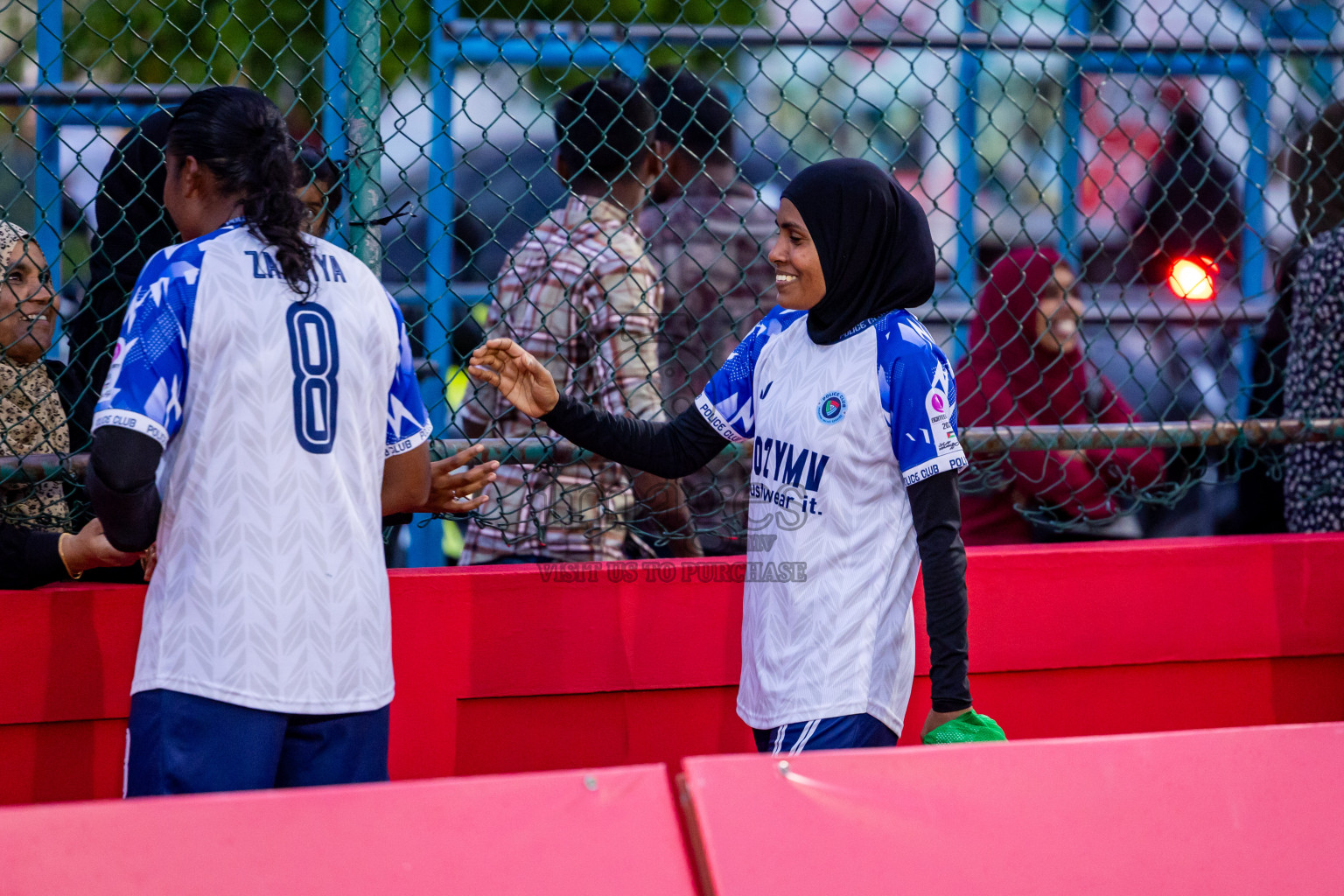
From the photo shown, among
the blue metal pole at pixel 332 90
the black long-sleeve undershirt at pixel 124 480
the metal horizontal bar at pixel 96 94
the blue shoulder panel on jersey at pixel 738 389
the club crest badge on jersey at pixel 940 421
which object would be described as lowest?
the black long-sleeve undershirt at pixel 124 480

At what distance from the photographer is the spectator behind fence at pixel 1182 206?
516cm

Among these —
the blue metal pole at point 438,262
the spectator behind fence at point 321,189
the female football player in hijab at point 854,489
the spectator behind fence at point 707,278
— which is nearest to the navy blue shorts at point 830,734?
the female football player in hijab at point 854,489

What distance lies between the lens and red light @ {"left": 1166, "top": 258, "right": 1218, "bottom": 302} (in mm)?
4871

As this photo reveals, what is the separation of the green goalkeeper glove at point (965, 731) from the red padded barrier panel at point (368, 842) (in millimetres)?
627

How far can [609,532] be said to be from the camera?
335cm

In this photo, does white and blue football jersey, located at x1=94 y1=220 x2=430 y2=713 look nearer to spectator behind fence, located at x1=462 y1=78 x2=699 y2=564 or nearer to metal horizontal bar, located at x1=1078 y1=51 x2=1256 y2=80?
spectator behind fence, located at x1=462 y1=78 x2=699 y2=564

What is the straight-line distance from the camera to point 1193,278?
5.04 meters

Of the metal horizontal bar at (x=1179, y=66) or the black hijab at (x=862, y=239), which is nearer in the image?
the black hijab at (x=862, y=239)

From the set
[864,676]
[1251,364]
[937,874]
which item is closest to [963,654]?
[864,676]

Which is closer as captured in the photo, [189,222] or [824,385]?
[189,222]

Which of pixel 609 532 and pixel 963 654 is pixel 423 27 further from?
pixel 963 654

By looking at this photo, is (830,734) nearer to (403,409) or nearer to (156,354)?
(403,409)

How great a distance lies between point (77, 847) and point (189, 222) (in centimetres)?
101

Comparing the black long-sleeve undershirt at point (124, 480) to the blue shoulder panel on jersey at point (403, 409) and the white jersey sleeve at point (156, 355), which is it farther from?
the blue shoulder panel on jersey at point (403, 409)
